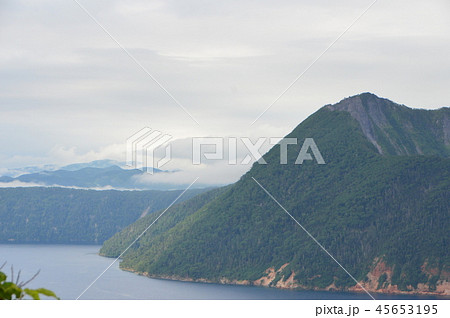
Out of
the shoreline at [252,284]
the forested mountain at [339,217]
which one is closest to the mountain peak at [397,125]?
the forested mountain at [339,217]

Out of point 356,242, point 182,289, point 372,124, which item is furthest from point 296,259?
point 372,124

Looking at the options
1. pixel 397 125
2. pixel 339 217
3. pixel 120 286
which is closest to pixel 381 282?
pixel 339 217

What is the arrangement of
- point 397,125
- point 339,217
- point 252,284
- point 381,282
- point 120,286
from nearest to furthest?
point 381,282, point 120,286, point 252,284, point 339,217, point 397,125

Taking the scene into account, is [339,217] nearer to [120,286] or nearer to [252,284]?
[252,284]

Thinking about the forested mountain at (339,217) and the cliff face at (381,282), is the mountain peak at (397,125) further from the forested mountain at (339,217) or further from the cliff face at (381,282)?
the cliff face at (381,282)

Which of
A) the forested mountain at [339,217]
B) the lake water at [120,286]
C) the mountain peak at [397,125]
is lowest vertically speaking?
the lake water at [120,286]

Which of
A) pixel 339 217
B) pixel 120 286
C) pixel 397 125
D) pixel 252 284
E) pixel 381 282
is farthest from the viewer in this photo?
pixel 397 125

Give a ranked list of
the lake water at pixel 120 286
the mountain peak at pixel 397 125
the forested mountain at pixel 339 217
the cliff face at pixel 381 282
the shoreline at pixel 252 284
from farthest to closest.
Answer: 1. the mountain peak at pixel 397 125
2. the forested mountain at pixel 339 217
3. the cliff face at pixel 381 282
4. the shoreline at pixel 252 284
5. the lake water at pixel 120 286

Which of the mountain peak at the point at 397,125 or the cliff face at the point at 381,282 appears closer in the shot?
the cliff face at the point at 381,282
